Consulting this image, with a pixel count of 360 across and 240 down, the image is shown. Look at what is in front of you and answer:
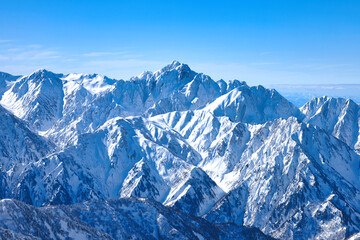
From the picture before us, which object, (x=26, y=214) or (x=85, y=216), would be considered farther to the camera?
(x=85, y=216)

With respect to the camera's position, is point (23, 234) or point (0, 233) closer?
point (0, 233)

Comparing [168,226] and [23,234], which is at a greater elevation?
[23,234]

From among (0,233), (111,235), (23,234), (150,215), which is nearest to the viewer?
(0,233)

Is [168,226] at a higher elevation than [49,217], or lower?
lower

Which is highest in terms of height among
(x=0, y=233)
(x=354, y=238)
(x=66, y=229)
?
(x=0, y=233)

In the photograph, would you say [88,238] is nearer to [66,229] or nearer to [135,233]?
[66,229]

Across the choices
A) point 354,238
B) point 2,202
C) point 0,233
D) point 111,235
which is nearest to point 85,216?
point 111,235

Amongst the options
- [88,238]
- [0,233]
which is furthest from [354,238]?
[0,233]

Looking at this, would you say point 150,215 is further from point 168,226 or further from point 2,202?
Answer: point 2,202

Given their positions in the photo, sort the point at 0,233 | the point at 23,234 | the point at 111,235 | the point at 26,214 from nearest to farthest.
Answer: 1. the point at 0,233
2. the point at 23,234
3. the point at 26,214
4. the point at 111,235
